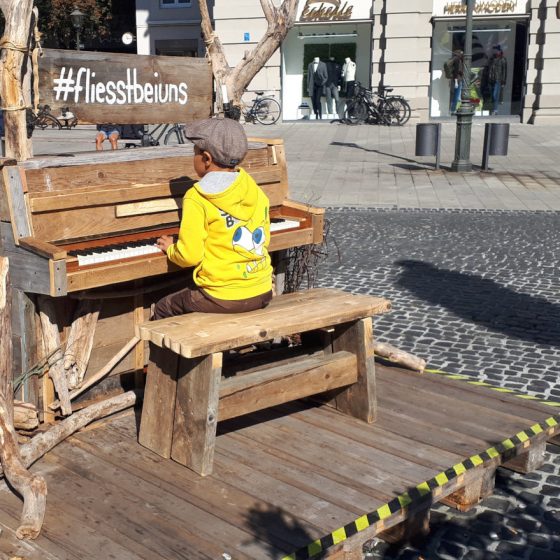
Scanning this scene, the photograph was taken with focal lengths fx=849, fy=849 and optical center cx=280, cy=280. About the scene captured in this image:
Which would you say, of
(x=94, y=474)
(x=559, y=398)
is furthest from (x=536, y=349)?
(x=94, y=474)

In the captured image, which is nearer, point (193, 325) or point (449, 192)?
point (193, 325)

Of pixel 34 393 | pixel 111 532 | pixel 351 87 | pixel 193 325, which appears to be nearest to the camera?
pixel 111 532

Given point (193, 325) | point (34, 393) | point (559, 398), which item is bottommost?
point (559, 398)

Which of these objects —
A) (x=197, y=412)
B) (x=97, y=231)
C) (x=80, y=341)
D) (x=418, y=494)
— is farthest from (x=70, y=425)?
(x=418, y=494)

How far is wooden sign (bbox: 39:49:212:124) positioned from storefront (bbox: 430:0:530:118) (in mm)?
22260

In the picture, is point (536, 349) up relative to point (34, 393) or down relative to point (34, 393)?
down

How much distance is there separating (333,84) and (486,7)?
17.4 feet

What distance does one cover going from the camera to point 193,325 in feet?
12.7

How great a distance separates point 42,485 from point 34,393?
106cm

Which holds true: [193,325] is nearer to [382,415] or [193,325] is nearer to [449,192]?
[382,415]

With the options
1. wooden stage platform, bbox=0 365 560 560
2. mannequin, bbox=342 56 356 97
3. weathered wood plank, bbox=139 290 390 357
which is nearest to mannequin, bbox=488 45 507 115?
mannequin, bbox=342 56 356 97

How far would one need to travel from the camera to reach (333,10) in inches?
1060

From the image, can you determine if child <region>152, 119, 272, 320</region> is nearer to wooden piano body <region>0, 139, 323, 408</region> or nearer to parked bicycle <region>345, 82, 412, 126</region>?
wooden piano body <region>0, 139, 323, 408</region>

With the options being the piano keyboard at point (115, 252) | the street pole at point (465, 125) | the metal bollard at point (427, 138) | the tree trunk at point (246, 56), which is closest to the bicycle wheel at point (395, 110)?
the street pole at point (465, 125)
